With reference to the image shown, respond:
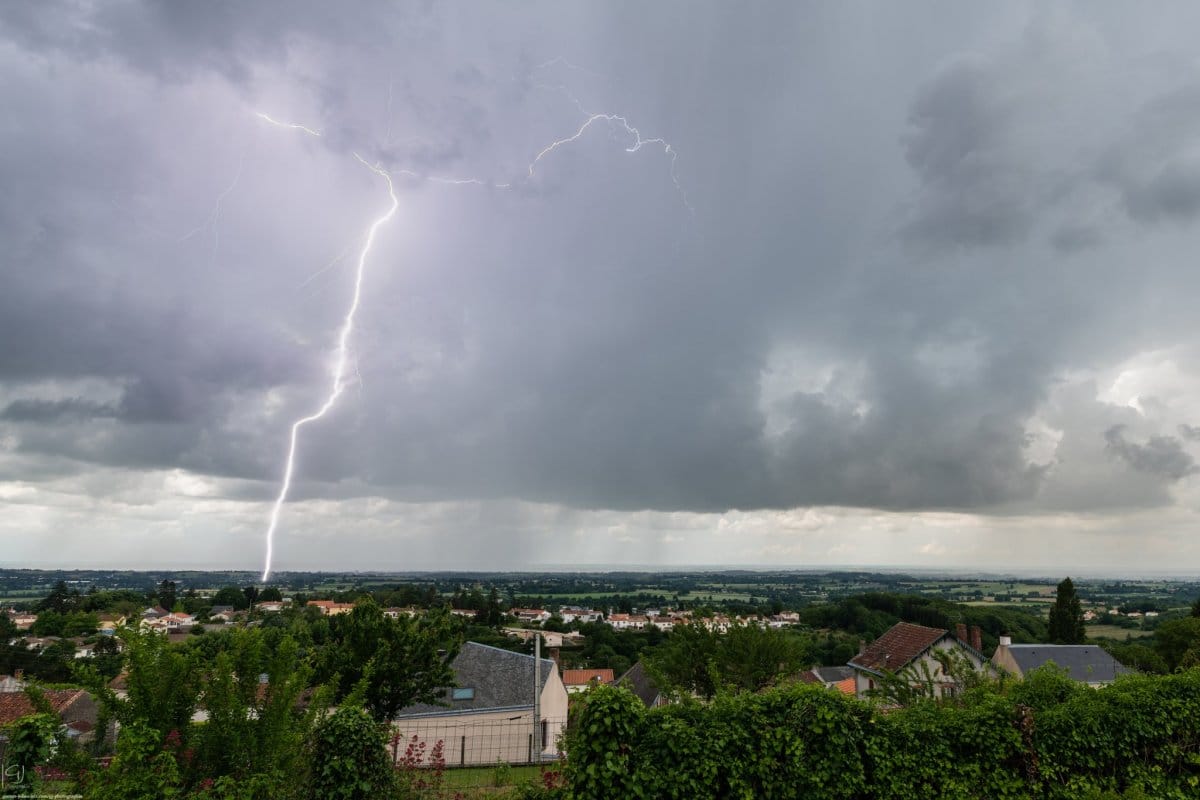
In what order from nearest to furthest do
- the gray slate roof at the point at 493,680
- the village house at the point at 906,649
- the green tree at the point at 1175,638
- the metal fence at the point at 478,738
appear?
the metal fence at the point at 478,738, the gray slate roof at the point at 493,680, the village house at the point at 906,649, the green tree at the point at 1175,638

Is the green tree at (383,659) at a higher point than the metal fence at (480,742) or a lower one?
higher

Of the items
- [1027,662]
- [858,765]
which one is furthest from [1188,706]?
[1027,662]

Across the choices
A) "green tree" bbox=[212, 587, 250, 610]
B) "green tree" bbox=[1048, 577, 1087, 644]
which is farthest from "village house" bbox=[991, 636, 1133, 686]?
"green tree" bbox=[212, 587, 250, 610]

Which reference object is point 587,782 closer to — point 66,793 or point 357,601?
point 66,793

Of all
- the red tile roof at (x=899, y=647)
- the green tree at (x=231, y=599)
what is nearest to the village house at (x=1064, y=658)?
the red tile roof at (x=899, y=647)

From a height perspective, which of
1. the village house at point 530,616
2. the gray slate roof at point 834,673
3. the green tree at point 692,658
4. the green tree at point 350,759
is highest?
the green tree at point 350,759

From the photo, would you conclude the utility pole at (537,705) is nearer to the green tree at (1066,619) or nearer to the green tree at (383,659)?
the green tree at (383,659)

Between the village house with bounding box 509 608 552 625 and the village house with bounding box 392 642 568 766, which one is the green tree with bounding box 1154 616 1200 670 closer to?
the village house with bounding box 392 642 568 766

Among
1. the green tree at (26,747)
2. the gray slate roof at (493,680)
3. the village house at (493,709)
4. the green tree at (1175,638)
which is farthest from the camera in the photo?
the green tree at (1175,638)
